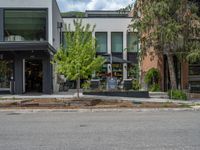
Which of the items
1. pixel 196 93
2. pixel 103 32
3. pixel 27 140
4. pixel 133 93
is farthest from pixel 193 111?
pixel 103 32

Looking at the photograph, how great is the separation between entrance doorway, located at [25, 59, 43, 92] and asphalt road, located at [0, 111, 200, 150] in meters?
17.4

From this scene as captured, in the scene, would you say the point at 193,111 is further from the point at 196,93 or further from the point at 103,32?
the point at 103,32

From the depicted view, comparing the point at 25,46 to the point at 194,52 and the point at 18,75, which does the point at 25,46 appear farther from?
the point at 194,52

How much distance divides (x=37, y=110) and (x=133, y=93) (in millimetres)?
8878

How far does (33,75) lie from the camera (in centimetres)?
3481

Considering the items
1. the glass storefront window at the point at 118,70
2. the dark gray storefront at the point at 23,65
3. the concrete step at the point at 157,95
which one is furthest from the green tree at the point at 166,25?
the glass storefront window at the point at 118,70

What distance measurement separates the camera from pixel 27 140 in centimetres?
1208

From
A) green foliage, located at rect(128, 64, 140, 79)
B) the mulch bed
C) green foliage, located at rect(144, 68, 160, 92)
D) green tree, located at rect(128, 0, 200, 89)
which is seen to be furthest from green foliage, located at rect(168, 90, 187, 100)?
green foliage, located at rect(128, 64, 140, 79)

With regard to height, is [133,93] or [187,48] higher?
[187,48]

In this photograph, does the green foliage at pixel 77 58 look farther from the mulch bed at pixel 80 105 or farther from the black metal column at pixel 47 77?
the black metal column at pixel 47 77

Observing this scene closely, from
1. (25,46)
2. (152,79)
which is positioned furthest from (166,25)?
(25,46)

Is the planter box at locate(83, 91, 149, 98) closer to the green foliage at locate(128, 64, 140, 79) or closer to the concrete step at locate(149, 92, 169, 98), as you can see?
the concrete step at locate(149, 92, 169, 98)

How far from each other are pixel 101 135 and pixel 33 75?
73.7 feet

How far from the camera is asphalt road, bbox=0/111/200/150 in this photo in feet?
36.0
